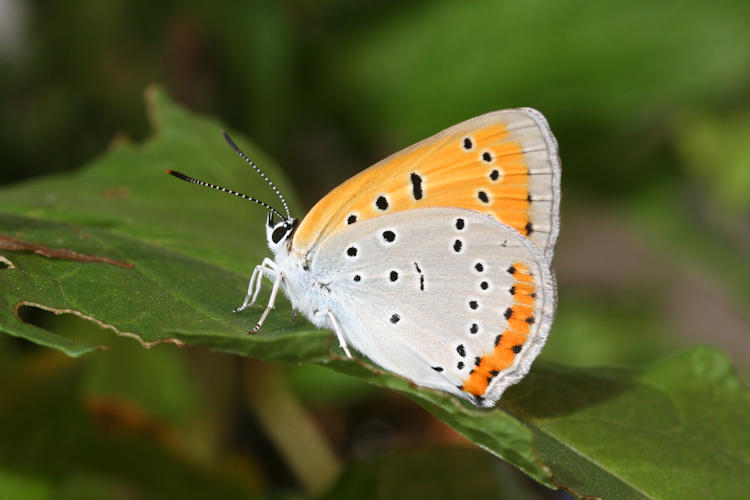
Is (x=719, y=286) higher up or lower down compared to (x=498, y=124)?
lower down

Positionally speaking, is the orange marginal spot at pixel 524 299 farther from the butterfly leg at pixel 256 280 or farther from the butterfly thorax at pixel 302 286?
the butterfly leg at pixel 256 280

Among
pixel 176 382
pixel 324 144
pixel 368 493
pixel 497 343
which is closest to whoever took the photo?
pixel 497 343

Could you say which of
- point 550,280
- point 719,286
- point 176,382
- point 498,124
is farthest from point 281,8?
point 719,286

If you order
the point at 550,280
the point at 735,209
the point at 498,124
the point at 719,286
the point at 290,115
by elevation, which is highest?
the point at 498,124

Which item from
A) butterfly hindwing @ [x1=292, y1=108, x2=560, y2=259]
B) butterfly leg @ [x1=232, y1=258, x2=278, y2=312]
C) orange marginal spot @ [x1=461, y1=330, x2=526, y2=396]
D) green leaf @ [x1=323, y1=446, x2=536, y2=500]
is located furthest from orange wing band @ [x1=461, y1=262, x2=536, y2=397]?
butterfly leg @ [x1=232, y1=258, x2=278, y2=312]

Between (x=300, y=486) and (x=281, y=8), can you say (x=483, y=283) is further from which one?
(x=281, y=8)

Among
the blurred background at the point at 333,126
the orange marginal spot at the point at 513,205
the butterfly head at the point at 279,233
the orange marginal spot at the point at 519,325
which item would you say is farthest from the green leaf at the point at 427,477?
the orange marginal spot at the point at 513,205
